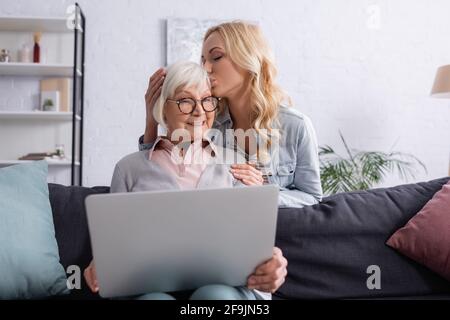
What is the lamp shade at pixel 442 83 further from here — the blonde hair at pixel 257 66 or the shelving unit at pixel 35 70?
the shelving unit at pixel 35 70

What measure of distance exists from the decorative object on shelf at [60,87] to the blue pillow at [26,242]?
2252 mm

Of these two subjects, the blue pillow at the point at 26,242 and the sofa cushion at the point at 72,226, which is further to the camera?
the sofa cushion at the point at 72,226

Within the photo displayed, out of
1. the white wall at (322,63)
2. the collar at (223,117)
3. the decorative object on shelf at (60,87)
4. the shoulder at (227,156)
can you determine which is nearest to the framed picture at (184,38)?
the white wall at (322,63)

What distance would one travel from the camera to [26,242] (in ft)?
4.93

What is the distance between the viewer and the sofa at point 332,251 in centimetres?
166

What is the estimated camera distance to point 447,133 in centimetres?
417

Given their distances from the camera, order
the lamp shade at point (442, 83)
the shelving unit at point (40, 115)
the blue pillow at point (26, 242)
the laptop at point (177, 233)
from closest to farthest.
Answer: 1. the laptop at point (177, 233)
2. the blue pillow at point (26, 242)
3. the lamp shade at point (442, 83)
4. the shelving unit at point (40, 115)

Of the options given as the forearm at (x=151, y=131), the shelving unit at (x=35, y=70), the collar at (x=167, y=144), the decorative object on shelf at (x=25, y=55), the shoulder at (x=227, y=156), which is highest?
the decorative object on shelf at (x=25, y=55)

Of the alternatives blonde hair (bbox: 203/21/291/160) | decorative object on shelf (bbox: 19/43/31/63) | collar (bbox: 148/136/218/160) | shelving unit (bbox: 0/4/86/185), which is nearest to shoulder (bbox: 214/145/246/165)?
collar (bbox: 148/136/218/160)

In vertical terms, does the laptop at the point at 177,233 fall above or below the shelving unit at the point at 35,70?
below

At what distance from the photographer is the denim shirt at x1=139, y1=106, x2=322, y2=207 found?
1.82 m

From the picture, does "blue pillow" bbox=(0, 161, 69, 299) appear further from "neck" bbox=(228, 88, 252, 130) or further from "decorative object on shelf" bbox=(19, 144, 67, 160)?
"decorative object on shelf" bbox=(19, 144, 67, 160)

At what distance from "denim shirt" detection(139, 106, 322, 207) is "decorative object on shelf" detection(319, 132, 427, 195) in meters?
1.72

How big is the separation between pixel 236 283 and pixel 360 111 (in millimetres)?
3107
